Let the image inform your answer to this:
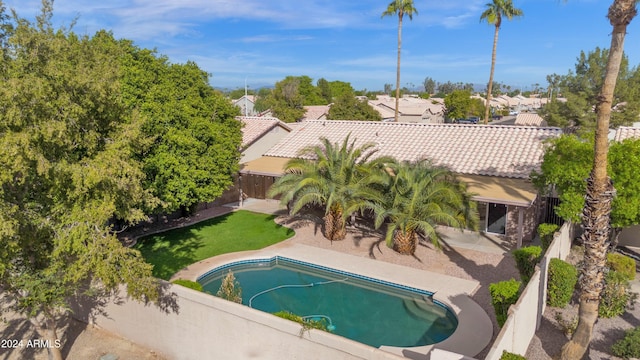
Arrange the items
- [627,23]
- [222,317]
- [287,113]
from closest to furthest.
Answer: [627,23] < [222,317] < [287,113]

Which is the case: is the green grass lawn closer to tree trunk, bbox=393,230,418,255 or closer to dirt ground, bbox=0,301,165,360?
dirt ground, bbox=0,301,165,360

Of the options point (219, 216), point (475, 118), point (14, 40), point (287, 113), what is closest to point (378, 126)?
point (219, 216)

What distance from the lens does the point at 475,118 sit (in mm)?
101812

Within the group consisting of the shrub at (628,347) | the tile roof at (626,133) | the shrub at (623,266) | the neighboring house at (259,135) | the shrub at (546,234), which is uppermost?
the tile roof at (626,133)

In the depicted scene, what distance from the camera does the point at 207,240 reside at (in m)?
24.7

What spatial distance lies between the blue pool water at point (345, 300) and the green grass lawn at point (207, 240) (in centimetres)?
202

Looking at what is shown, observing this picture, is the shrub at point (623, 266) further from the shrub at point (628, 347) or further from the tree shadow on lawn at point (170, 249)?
the tree shadow on lawn at point (170, 249)

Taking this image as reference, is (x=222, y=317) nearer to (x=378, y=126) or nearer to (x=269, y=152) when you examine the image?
(x=269, y=152)

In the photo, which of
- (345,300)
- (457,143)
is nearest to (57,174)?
(345,300)

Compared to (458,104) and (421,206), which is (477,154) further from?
(458,104)

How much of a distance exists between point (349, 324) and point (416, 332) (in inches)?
96.6

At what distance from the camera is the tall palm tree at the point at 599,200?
10188mm

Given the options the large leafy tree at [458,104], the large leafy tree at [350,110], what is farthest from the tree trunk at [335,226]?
the large leafy tree at [458,104]

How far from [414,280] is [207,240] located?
12.2 meters
